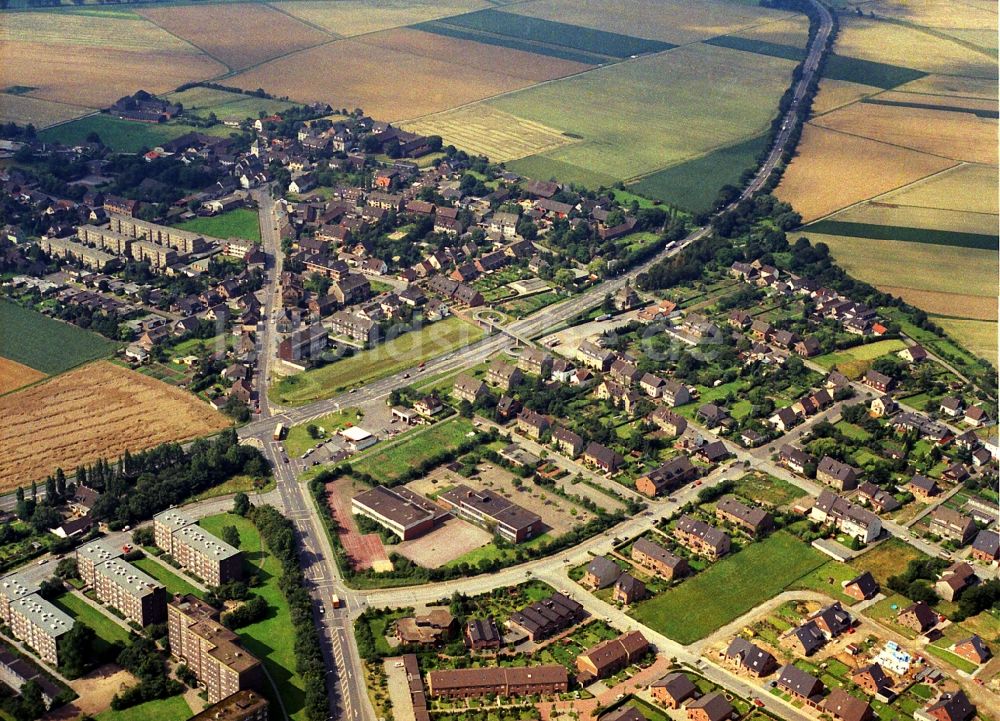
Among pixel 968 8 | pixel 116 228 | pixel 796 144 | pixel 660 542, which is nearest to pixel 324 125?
pixel 116 228

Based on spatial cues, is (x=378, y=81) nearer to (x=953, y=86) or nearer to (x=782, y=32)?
(x=782, y=32)

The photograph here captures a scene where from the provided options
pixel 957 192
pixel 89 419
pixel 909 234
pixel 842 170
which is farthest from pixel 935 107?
pixel 89 419

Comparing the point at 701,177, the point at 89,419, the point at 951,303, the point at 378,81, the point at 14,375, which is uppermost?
the point at 378,81

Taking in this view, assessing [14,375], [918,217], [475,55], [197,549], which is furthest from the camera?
[475,55]

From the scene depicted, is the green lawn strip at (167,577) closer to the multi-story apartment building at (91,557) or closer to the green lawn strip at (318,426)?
the multi-story apartment building at (91,557)

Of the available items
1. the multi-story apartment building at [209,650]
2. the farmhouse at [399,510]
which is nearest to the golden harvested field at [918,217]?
the farmhouse at [399,510]

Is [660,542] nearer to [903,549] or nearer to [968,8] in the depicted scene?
[903,549]
